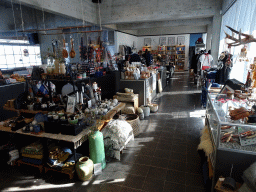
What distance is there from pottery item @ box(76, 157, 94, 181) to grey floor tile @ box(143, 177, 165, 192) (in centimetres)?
89

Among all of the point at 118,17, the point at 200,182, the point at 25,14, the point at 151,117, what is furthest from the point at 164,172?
the point at 25,14

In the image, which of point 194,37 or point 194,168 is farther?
point 194,37

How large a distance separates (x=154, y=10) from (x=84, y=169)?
22.5ft

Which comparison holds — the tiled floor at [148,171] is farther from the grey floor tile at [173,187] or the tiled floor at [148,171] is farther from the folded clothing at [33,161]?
the folded clothing at [33,161]

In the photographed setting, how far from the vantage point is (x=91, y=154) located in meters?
2.98

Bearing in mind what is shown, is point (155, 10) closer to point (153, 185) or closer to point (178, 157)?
point (178, 157)

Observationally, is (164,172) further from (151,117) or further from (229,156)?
(151,117)

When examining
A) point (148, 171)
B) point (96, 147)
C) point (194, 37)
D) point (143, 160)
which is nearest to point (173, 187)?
point (148, 171)

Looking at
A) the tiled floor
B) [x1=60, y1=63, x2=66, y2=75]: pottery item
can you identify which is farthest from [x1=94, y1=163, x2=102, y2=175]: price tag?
[x1=60, y1=63, x2=66, y2=75]: pottery item

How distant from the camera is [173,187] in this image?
2.65m

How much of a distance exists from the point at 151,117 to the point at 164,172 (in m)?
2.56

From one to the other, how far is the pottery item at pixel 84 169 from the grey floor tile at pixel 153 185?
0.89 meters

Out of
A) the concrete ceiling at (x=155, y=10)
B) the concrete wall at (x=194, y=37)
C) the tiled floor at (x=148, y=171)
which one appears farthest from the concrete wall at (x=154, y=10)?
the concrete wall at (x=194, y=37)

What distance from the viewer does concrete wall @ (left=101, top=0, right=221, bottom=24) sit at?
689 centimetres
